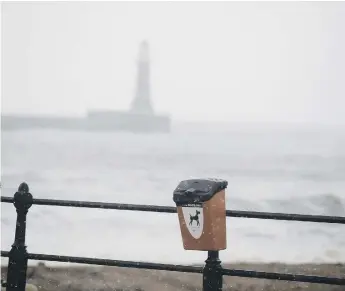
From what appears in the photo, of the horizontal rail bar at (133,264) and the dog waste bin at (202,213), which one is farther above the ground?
the dog waste bin at (202,213)

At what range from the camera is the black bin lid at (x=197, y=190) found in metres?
2.79

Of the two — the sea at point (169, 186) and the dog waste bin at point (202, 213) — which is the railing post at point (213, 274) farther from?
the sea at point (169, 186)

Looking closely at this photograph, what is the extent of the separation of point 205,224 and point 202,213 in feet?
0.21

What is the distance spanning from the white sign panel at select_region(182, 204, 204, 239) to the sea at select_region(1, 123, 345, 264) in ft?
30.0

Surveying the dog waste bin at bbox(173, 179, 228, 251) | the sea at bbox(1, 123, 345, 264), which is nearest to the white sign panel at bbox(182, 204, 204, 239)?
the dog waste bin at bbox(173, 179, 228, 251)

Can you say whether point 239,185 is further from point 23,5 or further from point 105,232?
point 23,5

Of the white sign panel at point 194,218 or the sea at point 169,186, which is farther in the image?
the sea at point 169,186

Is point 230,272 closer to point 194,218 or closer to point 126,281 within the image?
point 194,218

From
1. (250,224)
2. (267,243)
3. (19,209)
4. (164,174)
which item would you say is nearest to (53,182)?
(164,174)

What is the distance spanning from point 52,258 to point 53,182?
1728 cm

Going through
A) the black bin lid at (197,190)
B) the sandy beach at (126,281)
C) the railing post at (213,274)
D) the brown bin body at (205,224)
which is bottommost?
the sandy beach at (126,281)

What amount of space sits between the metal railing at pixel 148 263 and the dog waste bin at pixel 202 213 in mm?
78

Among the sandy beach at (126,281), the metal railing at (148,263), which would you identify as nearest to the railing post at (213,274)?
the metal railing at (148,263)

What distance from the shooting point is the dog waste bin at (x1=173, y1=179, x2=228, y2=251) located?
2791mm
